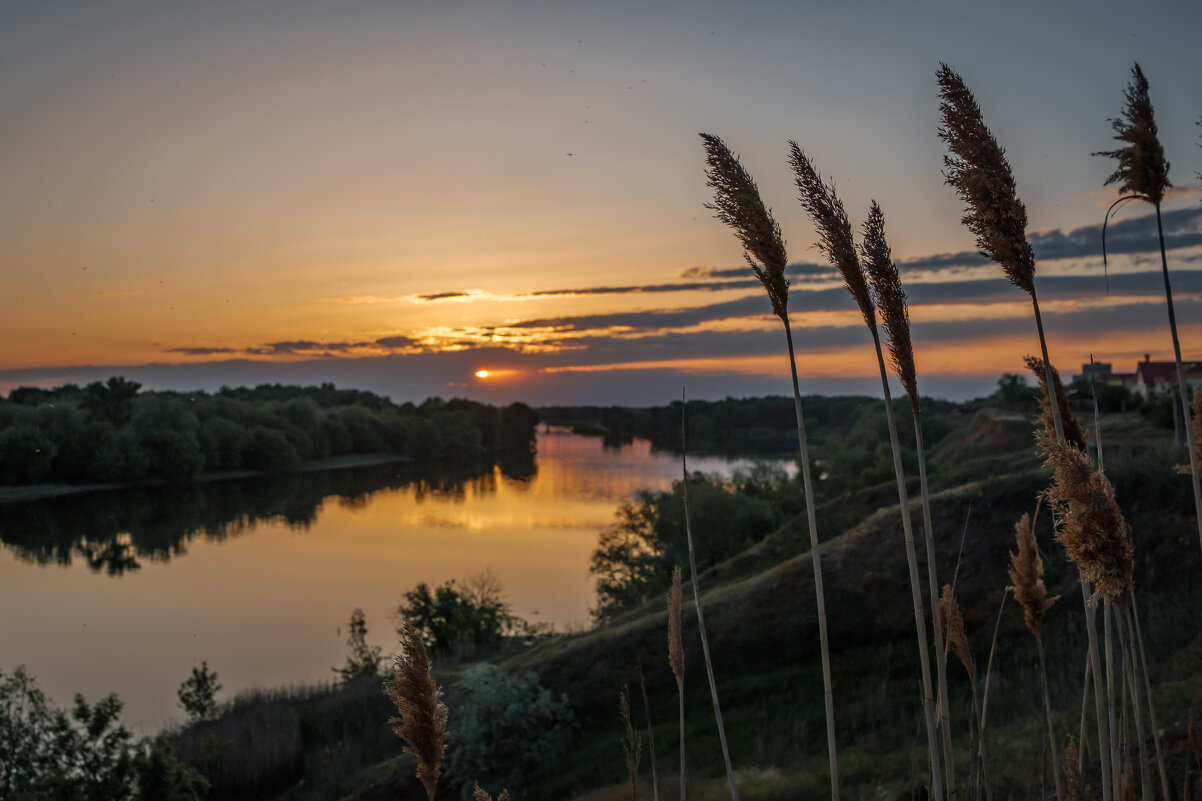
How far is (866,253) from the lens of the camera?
1.83m

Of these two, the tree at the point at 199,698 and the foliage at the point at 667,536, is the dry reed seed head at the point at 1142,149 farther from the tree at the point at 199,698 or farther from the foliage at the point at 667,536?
the foliage at the point at 667,536

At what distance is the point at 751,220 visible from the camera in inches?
71.8

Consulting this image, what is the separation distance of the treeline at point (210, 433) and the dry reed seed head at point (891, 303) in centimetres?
5593

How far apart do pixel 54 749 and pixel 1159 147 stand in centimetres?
1708

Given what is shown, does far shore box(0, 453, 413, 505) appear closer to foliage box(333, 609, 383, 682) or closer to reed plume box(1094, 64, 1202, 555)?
foliage box(333, 609, 383, 682)

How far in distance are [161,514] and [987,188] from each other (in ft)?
195

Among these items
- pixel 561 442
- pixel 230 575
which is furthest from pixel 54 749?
pixel 561 442

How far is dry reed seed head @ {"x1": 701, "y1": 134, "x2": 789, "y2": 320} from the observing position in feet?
5.95

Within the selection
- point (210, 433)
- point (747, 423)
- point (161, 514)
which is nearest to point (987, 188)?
point (161, 514)

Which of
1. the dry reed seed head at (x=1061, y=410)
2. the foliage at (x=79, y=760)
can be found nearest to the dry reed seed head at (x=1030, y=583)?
the dry reed seed head at (x=1061, y=410)

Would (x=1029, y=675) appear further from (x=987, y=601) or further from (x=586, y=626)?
(x=586, y=626)

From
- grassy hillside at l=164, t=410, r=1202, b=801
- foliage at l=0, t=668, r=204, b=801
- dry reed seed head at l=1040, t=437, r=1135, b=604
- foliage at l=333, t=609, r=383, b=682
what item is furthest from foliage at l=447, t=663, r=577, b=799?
dry reed seed head at l=1040, t=437, r=1135, b=604

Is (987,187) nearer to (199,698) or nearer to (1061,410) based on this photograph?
(1061,410)

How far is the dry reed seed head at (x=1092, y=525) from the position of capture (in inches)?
72.5
